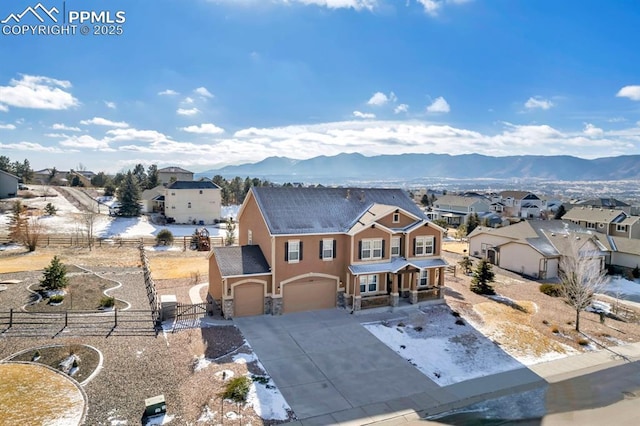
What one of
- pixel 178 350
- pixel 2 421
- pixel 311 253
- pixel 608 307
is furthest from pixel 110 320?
pixel 608 307

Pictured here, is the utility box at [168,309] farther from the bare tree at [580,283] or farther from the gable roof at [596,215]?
the gable roof at [596,215]

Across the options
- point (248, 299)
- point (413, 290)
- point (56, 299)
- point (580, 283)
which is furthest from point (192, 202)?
point (580, 283)

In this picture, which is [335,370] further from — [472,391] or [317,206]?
[317,206]

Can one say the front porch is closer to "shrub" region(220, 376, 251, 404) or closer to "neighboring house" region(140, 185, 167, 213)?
"shrub" region(220, 376, 251, 404)

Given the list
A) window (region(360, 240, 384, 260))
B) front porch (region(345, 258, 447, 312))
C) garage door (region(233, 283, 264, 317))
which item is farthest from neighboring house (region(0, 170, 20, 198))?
front porch (region(345, 258, 447, 312))

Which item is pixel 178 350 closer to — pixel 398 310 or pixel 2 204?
pixel 398 310

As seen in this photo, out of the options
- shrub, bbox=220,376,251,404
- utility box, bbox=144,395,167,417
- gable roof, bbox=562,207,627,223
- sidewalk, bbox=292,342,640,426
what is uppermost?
gable roof, bbox=562,207,627,223
